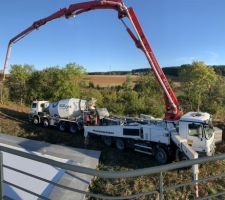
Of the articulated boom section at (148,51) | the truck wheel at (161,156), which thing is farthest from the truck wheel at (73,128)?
the truck wheel at (161,156)

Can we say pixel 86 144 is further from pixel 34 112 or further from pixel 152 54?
pixel 34 112

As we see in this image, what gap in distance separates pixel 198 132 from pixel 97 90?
34364 mm

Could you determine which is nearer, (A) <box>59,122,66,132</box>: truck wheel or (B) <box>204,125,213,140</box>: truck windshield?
(B) <box>204,125,213,140</box>: truck windshield

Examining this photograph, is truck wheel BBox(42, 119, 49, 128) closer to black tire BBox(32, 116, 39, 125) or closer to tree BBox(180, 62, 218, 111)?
black tire BBox(32, 116, 39, 125)

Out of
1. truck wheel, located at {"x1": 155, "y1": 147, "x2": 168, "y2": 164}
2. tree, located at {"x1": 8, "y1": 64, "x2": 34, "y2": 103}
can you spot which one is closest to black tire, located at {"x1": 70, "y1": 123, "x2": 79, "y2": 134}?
truck wheel, located at {"x1": 155, "y1": 147, "x2": 168, "y2": 164}

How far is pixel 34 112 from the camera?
28.0m

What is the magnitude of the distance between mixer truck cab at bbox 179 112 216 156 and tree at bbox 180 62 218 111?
28.8 meters

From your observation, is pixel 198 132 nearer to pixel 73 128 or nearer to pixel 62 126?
pixel 73 128

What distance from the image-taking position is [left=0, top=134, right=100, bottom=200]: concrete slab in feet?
31.3

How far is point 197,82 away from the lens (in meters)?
51.0

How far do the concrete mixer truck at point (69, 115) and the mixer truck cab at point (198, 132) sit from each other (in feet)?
26.0

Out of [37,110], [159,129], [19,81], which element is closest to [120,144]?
[159,129]

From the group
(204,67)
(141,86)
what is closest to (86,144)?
(141,86)

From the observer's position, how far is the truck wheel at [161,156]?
632 inches
